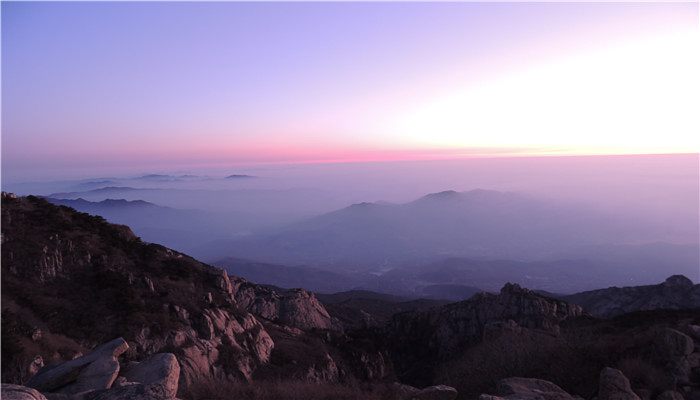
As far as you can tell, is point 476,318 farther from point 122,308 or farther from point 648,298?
point 122,308

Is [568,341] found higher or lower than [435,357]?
higher

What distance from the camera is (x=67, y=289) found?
22547mm

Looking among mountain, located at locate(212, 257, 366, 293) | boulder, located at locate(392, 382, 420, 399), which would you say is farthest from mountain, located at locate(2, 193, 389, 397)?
mountain, located at locate(212, 257, 366, 293)

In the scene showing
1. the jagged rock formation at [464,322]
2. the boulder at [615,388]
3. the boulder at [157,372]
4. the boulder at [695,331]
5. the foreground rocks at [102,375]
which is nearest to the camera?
the foreground rocks at [102,375]

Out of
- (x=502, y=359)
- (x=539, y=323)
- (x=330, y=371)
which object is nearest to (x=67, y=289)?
(x=330, y=371)

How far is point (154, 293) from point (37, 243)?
24.3ft

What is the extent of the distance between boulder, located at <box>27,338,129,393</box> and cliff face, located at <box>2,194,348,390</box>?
6092mm

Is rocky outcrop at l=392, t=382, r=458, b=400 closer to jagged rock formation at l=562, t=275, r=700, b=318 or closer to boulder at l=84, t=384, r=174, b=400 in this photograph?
boulder at l=84, t=384, r=174, b=400

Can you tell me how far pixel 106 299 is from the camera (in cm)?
2247

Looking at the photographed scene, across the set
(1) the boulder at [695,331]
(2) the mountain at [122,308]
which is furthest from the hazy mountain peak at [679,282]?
(1) the boulder at [695,331]

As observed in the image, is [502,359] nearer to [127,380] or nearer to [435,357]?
[127,380]

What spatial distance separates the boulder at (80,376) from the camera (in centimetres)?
754

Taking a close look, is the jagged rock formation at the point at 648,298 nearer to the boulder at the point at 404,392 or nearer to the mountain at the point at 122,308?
the mountain at the point at 122,308

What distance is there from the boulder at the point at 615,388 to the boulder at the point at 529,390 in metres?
0.70
